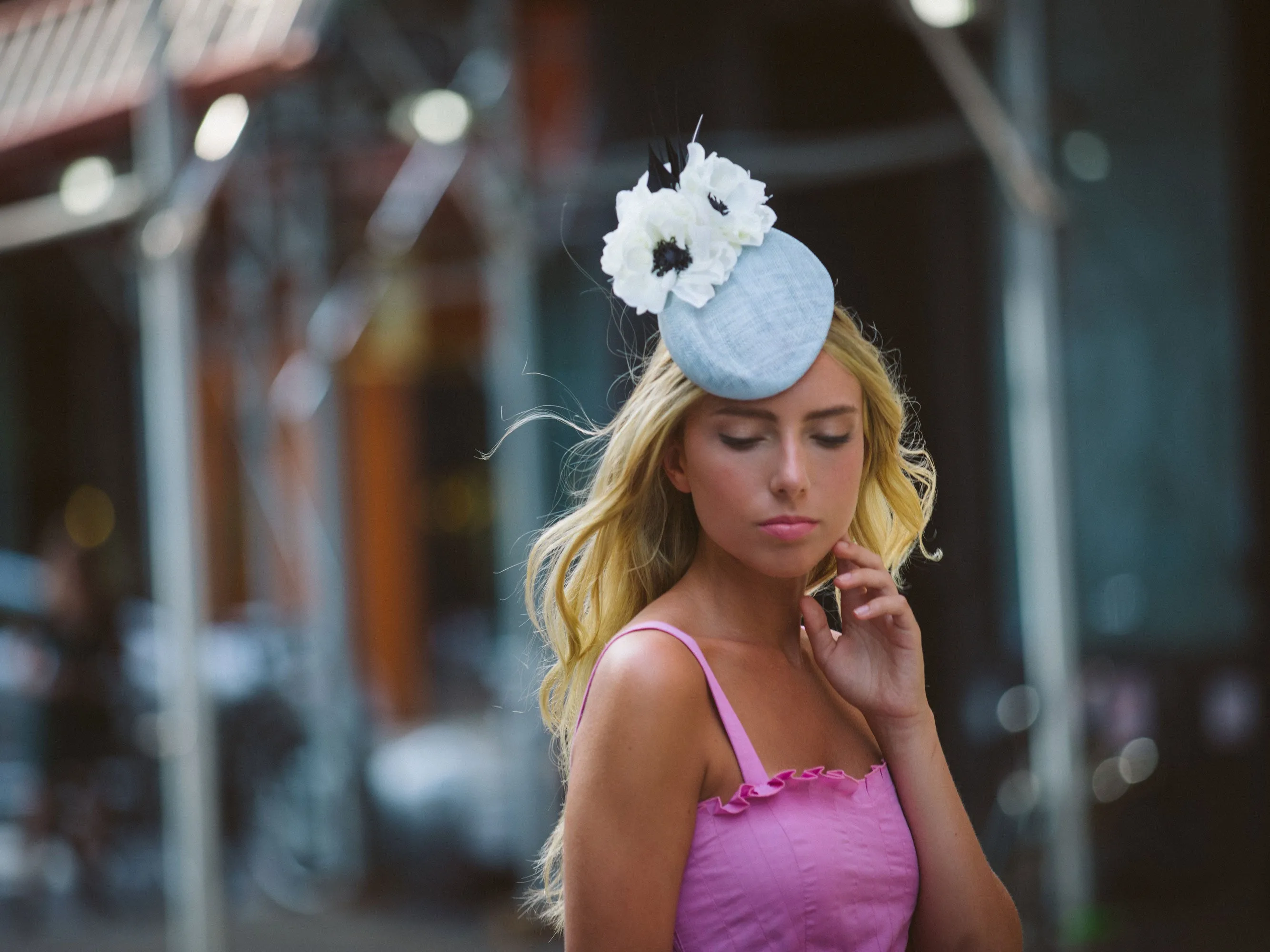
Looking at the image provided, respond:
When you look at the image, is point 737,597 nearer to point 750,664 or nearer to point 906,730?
point 750,664

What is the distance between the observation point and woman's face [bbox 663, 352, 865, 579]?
1334mm

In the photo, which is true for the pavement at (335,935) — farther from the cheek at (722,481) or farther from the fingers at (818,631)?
the cheek at (722,481)

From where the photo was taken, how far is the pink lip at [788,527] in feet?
4.40

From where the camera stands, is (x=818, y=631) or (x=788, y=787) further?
(x=818, y=631)

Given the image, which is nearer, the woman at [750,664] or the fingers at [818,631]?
the woman at [750,664]

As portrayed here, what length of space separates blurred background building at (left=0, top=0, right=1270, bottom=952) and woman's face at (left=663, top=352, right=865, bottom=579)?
2704mm

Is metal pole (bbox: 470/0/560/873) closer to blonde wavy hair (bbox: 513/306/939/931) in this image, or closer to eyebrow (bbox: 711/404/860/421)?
blonde wavy hair (bbox: 513/306/939/931)

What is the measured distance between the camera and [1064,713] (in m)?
4.54

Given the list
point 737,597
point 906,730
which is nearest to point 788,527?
point 737,597

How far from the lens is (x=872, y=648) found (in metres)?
1.43

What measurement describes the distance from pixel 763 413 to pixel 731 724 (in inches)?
11.3

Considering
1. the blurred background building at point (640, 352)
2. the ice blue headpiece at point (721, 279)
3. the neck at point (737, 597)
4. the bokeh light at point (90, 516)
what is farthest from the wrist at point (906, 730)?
the bokeh light at point (90, 516)

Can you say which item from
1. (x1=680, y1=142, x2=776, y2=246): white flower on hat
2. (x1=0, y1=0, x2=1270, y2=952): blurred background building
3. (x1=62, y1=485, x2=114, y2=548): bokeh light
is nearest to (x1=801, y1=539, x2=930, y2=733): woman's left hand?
(x1=680, y1=142, x2=776, y2=246): white flower on hat

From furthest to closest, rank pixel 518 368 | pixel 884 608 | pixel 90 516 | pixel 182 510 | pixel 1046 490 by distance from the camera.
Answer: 1. pixel 90 516
2. pixel 518 368
3. pixel 1046 490
4. pixel 182 510
5. pixel 884 608
